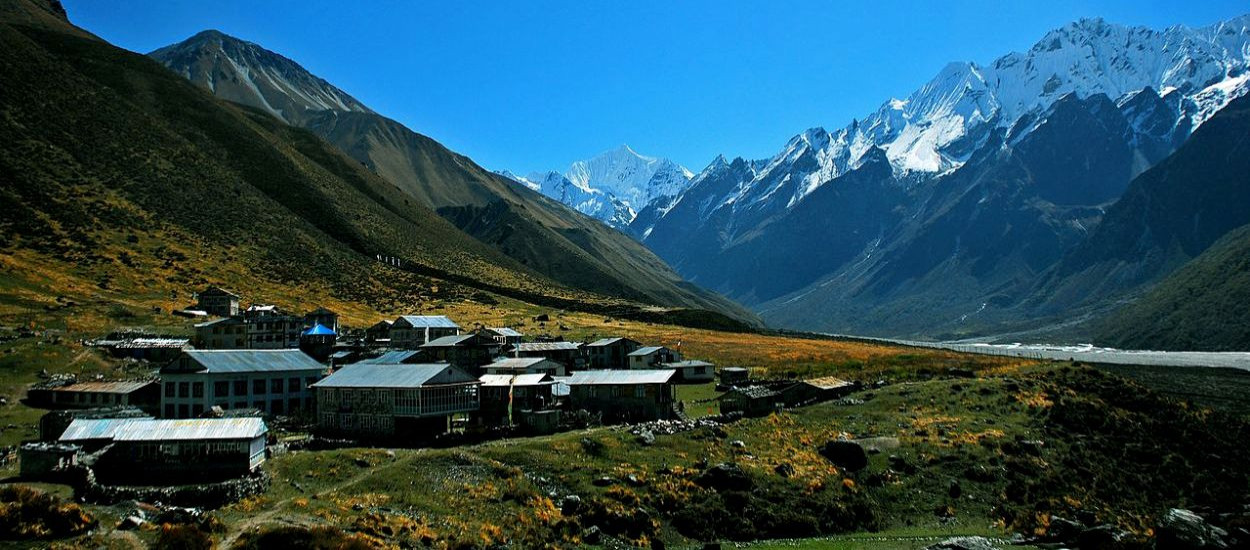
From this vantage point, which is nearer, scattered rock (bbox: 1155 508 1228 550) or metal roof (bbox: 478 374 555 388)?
scattered rock (bbox: 1155 508 1228 550)

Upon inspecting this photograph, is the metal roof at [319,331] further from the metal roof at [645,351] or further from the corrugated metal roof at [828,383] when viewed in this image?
the corrugated metal roof at [828,383]

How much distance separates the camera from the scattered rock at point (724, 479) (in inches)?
1922

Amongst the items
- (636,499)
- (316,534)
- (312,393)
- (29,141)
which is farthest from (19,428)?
(29,141)

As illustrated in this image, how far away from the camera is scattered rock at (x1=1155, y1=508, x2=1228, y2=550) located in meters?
42.8

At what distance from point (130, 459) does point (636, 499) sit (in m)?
26.7

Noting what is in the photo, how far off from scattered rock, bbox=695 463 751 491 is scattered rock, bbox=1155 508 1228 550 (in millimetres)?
21623

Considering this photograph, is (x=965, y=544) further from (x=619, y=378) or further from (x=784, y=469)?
(x=619, y=378)

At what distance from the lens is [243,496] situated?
40.8 metres

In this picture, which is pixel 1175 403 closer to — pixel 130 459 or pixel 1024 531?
pixel 1024 531

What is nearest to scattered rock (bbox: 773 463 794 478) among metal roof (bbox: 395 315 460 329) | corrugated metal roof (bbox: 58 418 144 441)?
corrugated metal roof (bbox: 58 418 144 441)

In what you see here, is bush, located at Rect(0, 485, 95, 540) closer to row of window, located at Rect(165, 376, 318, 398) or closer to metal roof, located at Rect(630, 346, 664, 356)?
row of window, located at Rect(165, 376, 318, 398)

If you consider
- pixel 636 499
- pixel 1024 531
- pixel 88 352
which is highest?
pixel 88 352

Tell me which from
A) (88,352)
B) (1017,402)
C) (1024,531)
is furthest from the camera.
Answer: (88,352)

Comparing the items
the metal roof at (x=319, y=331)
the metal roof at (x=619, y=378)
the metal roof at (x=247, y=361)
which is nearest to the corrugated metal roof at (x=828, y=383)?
the metal roof at (x=619, y=378)
